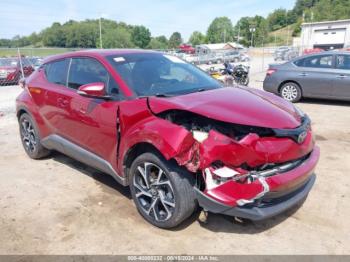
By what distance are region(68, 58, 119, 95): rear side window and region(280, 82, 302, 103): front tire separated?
22.4ft

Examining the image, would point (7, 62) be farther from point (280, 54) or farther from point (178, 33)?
point (178, 33)

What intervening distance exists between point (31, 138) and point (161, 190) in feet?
9.95

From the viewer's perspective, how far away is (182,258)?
290 cm

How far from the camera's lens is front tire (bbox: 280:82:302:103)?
958 cm

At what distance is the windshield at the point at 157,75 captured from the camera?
3.68 m

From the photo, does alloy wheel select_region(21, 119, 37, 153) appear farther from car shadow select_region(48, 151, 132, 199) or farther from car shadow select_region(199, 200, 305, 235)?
car shadow select_region(199, 200, 305, 235)

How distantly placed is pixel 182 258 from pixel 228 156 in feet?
3.16

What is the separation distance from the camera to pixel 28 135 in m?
5.41

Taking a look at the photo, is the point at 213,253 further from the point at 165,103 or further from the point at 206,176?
the point at 165,103

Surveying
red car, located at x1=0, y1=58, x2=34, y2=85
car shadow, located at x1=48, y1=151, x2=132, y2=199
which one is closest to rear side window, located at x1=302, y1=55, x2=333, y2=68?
car shadow, located at x1=48, y1=151, x2=132, y2=199

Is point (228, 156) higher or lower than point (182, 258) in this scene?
higher

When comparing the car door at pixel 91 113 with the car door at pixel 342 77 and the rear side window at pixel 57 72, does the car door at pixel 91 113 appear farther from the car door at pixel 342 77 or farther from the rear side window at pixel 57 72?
the car door at pixel 342 77

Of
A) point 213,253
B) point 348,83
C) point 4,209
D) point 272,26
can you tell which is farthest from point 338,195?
point 272,26

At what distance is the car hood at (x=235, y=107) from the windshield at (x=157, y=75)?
1.05ft
